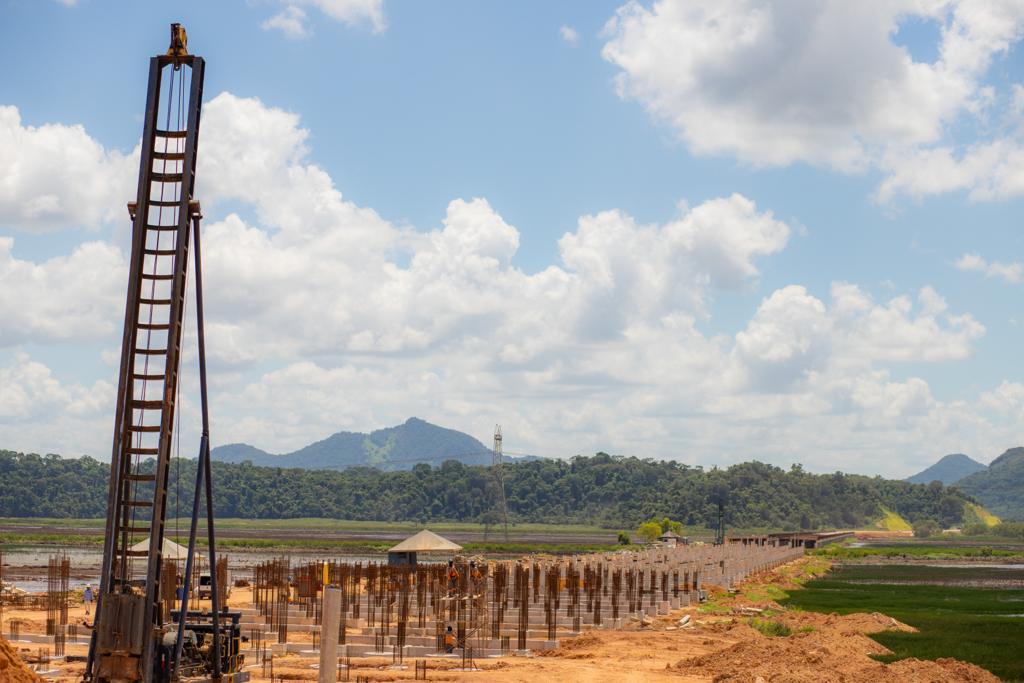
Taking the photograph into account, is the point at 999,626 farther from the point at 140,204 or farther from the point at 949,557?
the point at 949,557

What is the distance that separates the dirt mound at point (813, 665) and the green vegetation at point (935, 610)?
6.80ft

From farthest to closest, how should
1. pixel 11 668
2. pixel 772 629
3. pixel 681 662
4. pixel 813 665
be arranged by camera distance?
pixel 772 629 < pixel 681 662 < pixel 813 665 < pixel 11 668

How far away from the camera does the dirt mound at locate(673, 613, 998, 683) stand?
2148 centimetres

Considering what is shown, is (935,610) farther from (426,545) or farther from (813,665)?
(813,665)

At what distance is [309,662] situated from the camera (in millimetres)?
25828

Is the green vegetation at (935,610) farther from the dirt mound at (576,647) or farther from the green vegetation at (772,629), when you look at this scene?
the dirt mound at (576,647)

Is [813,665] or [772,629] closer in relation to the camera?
[813,665]

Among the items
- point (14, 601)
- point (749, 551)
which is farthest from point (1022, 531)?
point (14, 601)

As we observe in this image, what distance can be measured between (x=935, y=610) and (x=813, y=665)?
75.9ft

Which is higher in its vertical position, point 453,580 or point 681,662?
point 453,580

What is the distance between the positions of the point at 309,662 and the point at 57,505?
17125cm

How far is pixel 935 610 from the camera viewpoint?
43656 mm

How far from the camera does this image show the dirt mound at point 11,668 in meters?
15.6

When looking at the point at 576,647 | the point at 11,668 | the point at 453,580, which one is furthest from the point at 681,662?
the point at 11,668
